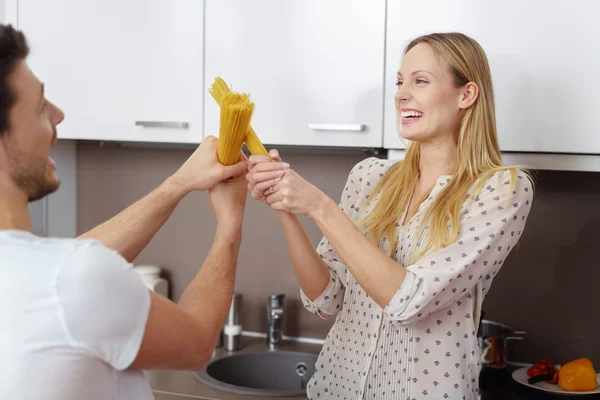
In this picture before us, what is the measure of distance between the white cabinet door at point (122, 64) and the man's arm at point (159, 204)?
57 centimetres

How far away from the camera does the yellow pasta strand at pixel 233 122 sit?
1.38 meters

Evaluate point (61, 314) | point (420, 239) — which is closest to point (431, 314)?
point (420, 239)

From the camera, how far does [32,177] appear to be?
3.51 feet

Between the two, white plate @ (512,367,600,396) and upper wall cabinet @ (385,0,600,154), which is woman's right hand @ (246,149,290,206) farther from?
white plate @ (512,367,600,396)

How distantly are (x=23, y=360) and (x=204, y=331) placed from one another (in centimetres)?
29

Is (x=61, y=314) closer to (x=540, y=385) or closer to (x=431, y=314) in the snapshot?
(x=431, y=314)

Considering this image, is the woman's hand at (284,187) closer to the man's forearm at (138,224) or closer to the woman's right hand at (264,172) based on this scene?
the woman's right hand at (264,172)

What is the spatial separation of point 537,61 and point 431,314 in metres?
0.69

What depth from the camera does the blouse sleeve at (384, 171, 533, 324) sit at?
147cm

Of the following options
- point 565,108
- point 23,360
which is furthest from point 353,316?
point 23,360

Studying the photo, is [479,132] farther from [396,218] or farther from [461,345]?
[461,345]

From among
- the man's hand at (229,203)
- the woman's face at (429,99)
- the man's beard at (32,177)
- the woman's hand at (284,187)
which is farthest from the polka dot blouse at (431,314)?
the man's beard at (32,177)

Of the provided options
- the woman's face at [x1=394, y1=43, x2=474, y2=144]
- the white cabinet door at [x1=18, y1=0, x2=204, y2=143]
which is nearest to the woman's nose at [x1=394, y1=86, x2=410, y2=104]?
the woman's face at [x1=394, y1=43, x2=474, y2=144]

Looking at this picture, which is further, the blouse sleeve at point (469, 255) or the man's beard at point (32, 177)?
the blouse sleeve at point (469, 255)
